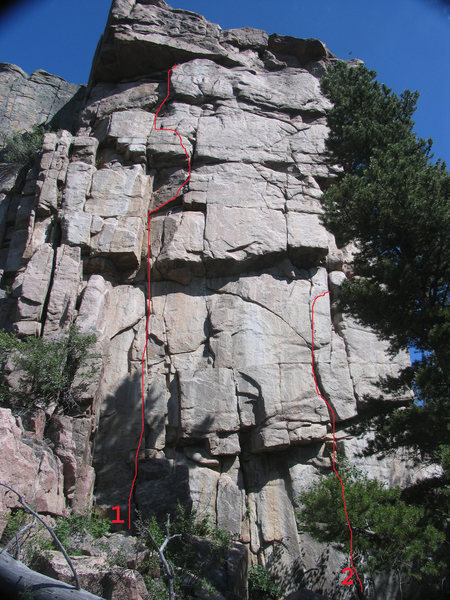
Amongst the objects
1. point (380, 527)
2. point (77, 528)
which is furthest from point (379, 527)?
point (77, 528)

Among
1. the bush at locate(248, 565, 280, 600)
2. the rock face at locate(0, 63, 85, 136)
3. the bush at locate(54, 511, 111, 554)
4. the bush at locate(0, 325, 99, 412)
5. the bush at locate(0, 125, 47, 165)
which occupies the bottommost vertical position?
the bush at locate(248, 565, 280, 600)

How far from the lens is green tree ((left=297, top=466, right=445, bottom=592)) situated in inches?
313

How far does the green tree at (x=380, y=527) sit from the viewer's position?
313 inches

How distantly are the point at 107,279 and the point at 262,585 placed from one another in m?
9.12

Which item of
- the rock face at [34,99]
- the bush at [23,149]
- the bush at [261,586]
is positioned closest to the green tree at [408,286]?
the bush at [261,586]

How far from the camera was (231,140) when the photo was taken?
1794 centimetres

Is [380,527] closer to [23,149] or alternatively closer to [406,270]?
[406,270]

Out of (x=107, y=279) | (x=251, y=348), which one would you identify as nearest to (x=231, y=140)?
(x=107, y=279)

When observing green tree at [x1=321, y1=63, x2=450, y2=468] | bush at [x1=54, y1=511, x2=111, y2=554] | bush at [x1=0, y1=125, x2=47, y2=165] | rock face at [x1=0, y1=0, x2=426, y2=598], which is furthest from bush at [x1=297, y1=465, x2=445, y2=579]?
bush at [x1=0, y1=125, x2=47, y2=165]

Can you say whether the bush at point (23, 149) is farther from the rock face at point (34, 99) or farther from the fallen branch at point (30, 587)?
the fallen branch at point (30, 587)

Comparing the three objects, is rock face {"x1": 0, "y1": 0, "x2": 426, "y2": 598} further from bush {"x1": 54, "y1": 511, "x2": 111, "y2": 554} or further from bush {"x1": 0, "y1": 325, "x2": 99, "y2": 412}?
bush {"x1": 0, "y1": 325, "x2": 99, "y2": 412}

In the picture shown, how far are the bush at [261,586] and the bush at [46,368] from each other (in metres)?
5.69

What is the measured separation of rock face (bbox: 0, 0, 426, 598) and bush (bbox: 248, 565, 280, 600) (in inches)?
12.9

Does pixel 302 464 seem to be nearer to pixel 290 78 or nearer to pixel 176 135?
pixel 176 135
